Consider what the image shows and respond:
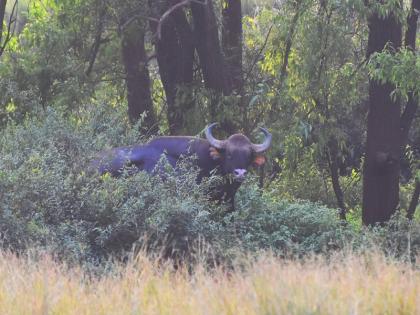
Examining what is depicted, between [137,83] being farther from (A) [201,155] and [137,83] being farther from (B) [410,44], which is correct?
(B) [410,44]

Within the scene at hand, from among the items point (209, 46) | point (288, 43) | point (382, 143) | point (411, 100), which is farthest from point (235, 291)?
point (288, 43)

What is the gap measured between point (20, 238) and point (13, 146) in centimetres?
274

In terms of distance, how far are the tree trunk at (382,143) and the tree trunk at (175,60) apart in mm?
3636

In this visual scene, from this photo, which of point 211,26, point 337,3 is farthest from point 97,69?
point 337,3

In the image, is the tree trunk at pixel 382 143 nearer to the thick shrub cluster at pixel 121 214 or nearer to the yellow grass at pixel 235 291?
the thick shrub cluster at pixel 121 214

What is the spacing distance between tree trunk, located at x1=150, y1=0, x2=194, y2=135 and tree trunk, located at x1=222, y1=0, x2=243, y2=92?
0.70m

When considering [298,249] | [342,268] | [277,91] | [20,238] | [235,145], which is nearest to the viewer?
[342,268]

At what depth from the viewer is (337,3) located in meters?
14.8

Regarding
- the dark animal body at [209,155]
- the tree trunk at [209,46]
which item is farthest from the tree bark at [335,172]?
the dark animal body at [209,155]

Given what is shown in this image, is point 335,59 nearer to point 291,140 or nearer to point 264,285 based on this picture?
point 291,140

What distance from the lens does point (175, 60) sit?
58.2 ft

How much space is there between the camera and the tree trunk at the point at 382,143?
14977 mm

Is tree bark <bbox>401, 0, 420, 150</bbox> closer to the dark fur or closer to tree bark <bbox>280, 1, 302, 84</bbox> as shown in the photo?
tree bark <bbox>280, 1, 302, 84</bbox>

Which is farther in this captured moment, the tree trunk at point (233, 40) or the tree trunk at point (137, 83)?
the tree trunk at point (137, 83)
